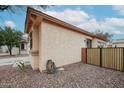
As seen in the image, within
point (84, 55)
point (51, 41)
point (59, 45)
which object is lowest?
point (84, 55)

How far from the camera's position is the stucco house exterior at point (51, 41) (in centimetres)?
676

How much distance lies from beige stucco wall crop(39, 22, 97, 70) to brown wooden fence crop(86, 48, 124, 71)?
110cm

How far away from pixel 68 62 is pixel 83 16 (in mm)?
3469

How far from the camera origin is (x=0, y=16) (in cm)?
765

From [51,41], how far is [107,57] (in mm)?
3316

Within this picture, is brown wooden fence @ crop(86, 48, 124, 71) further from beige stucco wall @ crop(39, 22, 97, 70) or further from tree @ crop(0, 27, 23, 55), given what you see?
tree @ crop(0, 27, 23, 55)

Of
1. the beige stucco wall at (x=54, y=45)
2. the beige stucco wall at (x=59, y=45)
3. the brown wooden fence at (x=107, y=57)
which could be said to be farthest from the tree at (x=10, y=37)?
the brown wooden fence at (x=107, y=57)

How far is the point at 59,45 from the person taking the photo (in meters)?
7.77

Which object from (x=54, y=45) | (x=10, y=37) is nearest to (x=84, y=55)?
(x=54, y=45)

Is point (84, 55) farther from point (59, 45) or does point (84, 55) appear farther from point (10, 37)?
point (10, 37)

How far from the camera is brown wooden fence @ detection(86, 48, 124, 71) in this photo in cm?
670

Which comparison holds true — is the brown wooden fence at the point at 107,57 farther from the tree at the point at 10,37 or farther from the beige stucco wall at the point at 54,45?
the tree at the point at 10,37
